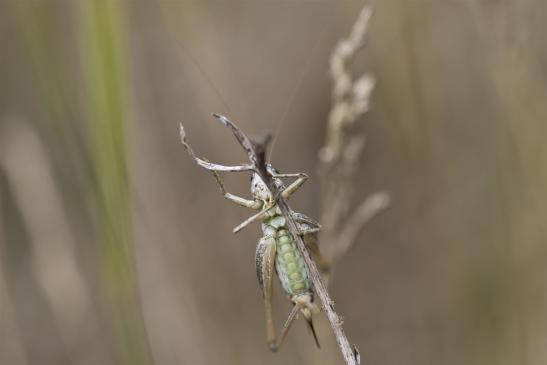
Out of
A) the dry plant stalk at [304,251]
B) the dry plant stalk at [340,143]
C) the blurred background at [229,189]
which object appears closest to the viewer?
the dry plant stalk at [304,251]

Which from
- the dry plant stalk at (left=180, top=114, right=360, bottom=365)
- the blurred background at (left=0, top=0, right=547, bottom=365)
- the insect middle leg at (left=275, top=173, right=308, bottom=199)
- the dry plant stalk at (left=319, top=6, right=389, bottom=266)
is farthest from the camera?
the dry plant stalk at (left=319, top=6, right=389, bottom=266)

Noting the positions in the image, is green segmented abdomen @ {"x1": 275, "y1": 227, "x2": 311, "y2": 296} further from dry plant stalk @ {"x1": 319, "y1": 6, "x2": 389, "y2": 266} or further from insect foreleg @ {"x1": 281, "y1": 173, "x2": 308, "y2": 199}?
dry plant stalk @ {"x1": 319, "y1": 6, "x2": 389, "y2": 266}

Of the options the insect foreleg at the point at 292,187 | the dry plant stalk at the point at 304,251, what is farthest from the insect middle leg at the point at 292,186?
the dry plant stalk at the point at 304,251

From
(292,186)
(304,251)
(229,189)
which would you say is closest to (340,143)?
(292,186)

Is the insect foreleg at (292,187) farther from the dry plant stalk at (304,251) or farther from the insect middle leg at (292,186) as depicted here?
the dry plant stalk at (304,251)

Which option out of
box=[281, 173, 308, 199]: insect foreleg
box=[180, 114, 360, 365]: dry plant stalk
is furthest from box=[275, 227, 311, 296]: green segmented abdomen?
box=[180, 114, 360, 365]: dry plant stalk

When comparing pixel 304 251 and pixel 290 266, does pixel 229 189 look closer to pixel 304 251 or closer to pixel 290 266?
pixel 290 266
